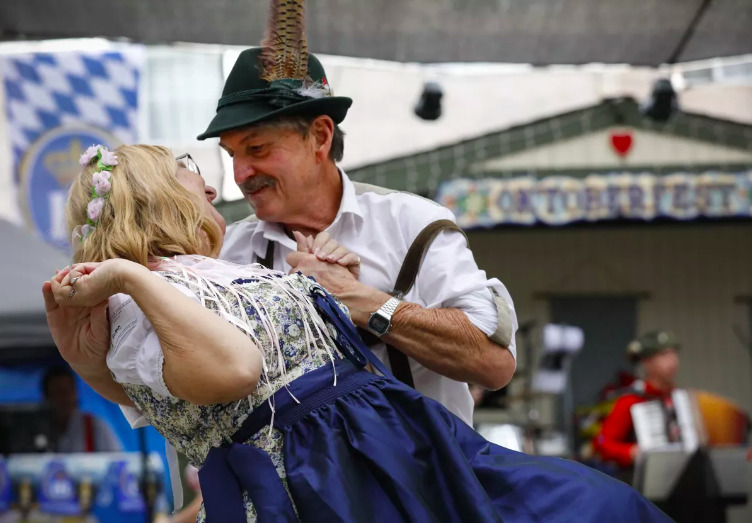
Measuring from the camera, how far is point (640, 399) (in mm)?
8336

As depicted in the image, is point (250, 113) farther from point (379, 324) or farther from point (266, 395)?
point (266, 395)

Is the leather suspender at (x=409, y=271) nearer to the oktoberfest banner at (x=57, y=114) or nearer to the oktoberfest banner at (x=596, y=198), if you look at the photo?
the oktoberfest banner at (x=57, y=114)

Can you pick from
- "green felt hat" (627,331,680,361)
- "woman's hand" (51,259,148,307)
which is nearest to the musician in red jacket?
"green felt hat" (627,331,680,361)

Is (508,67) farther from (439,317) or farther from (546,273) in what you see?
(546,273)

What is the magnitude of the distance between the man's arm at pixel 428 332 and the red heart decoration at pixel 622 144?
25.3 feet

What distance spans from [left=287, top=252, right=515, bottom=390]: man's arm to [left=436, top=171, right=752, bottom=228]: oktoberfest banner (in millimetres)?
6736

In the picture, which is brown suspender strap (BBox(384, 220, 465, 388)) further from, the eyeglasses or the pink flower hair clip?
the pink flower hair clip

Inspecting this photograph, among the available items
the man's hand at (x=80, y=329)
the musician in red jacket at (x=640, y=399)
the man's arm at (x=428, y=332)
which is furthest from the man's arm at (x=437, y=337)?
the musician in red jacket at (x=640, y=399)

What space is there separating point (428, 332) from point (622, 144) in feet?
25.7

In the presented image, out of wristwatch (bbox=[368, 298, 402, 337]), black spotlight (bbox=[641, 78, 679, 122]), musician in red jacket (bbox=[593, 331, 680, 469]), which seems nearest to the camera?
wristwatch (bbox=[368, 298, 402, 337])

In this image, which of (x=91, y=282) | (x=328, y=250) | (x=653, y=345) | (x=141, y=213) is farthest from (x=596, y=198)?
(x=91, y=282)

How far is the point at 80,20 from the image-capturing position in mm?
3566

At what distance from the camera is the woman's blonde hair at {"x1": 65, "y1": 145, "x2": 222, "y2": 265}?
1.91m

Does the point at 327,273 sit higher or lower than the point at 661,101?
higher
